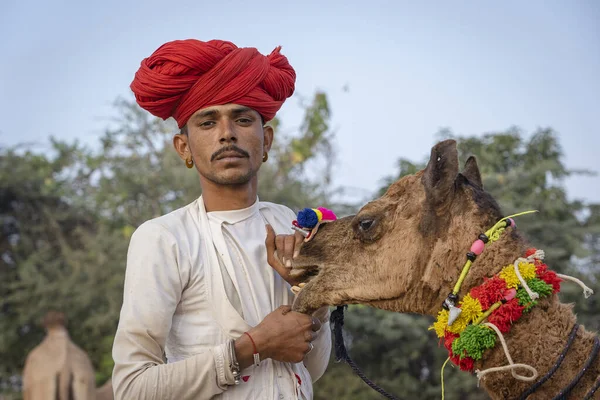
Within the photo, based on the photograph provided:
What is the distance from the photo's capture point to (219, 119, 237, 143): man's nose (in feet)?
11.9

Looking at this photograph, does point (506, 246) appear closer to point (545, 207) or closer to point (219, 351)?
point (219, 351)

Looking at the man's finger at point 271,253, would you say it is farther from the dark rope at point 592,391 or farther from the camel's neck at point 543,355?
the dark rope at point 592,391

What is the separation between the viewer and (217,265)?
3.48 meters

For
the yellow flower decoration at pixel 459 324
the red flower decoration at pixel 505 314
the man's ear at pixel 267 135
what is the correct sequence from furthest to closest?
the man's ear at pixel 267 135, the yellow flower decoration at pixel 459 324, the red flower decoration at pixel 505 314

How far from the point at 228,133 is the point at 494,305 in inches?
58.9

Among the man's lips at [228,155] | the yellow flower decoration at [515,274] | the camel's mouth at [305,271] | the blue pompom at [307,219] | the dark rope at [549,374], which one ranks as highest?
the man's lips at [228,155]

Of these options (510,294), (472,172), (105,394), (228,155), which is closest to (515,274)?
(510,294)

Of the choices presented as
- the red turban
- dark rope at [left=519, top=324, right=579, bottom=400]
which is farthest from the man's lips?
dark rope at [left=519, top=324, right=579, bottom=400]

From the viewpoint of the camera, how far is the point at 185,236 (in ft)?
11.6

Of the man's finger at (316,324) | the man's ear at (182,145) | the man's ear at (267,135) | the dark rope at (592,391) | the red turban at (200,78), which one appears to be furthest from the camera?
the man's ear at (267,135)

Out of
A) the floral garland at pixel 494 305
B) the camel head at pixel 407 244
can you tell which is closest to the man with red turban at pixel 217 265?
the camel head at pixel 407 244

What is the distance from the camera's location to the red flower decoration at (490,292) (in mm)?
3061

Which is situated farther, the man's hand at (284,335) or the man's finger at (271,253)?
the man's finger at (271,253)

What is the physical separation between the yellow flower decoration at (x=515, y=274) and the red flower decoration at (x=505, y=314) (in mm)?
72
